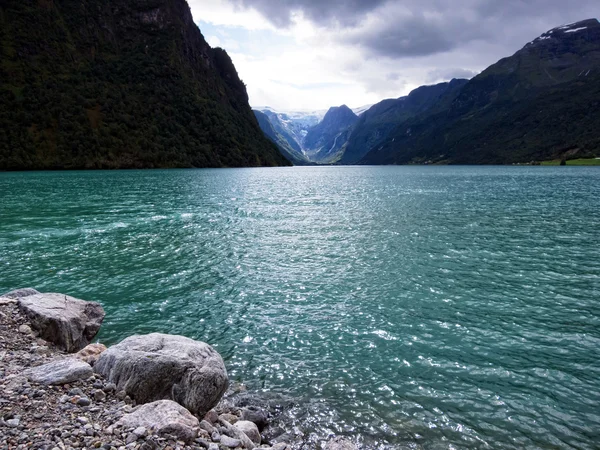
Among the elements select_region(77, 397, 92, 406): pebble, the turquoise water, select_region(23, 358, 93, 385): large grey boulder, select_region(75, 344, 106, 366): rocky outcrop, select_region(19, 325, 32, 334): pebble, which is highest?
select_region(23, 358, 93, 385): large grey boulder

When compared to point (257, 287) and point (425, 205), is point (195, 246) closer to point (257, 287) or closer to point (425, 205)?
point (257, 287)

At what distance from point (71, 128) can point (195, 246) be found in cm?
18510

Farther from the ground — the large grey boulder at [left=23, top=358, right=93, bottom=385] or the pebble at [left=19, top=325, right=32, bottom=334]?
the large grey boulder at [left=23, top=358, right=93, bottom=385]

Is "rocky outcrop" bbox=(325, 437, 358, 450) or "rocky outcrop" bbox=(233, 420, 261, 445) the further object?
"rocky outcrop" bbox=(233, 420, 261, 445)

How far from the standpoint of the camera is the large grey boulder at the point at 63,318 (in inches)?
576

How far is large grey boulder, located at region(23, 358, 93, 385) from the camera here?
10172mm

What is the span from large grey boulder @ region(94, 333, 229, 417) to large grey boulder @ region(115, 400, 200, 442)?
1.46 meters

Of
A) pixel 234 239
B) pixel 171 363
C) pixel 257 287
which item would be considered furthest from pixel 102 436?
pixel 234 239

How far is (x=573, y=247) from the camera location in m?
33.4

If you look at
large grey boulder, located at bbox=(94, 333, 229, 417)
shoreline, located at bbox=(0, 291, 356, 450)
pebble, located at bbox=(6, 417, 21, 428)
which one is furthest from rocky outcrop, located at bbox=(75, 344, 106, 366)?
pebble, located at bbox=(6, 417, 21, 428)

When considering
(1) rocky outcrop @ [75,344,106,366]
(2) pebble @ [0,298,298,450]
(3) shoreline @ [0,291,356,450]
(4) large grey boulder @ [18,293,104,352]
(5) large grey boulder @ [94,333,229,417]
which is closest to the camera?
(2) pebble @ [0,298,298,450]

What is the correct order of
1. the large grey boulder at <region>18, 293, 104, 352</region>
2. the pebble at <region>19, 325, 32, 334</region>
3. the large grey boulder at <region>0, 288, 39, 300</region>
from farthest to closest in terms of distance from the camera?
the large grey boulder at <region>0, 288, 39, 300</region> → the large grey boulder at <region>18, 293, 104, 352</region> → the pebble at <region>19, 325, 32, 334</region>

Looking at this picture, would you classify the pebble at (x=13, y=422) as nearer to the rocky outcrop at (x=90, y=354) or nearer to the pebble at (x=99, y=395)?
the pebble at (x=99, y=395)

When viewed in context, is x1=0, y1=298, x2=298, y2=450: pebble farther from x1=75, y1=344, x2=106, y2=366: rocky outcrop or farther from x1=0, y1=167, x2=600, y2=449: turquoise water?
x1=0, y1=167, x2=600, y2=449: turquoise water
